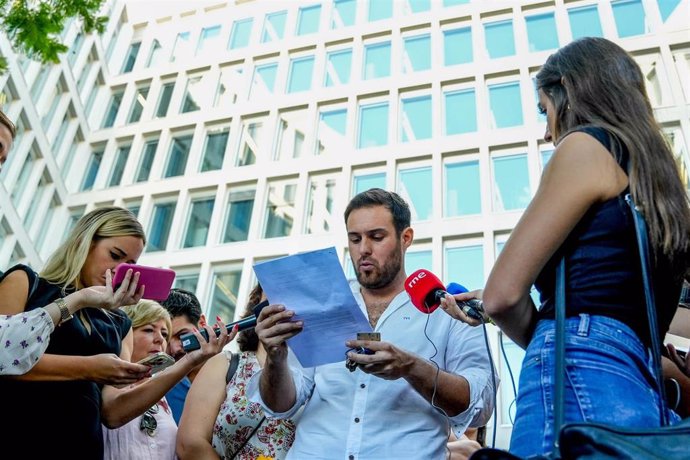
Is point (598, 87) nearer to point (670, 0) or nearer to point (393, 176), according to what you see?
point (393, 176)

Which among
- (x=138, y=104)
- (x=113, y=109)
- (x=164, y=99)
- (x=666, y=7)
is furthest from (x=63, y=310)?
(x=113, y=109)

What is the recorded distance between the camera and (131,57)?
27.0 meters

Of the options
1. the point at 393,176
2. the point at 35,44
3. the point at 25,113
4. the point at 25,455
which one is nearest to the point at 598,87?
the point at 25,455

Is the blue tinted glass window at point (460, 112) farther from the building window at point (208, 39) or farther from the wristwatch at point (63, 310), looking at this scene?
the wristwatch at point (63, 310)

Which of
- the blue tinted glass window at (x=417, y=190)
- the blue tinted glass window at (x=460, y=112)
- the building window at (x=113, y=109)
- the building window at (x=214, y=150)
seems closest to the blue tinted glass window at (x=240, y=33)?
the building window at (x=214, y=150)

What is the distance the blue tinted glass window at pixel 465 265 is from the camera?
17797mm

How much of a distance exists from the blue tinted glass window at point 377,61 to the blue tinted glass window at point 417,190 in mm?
4291

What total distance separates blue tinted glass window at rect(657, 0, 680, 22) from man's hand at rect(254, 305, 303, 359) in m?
21.0

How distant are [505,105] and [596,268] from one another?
1970cm

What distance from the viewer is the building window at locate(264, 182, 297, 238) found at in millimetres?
20639

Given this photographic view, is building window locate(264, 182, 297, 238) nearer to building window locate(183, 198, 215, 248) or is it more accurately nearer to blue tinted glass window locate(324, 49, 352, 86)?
building window locate(183, 198, 215, 248)

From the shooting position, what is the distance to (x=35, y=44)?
613cm

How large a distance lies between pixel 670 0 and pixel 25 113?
20.2 metres

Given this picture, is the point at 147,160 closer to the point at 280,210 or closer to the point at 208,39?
the point at 208,39
